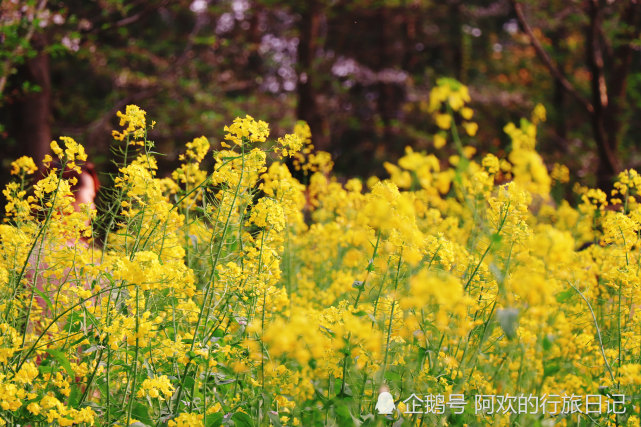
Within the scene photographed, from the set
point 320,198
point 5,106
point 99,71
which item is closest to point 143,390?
point 320,198

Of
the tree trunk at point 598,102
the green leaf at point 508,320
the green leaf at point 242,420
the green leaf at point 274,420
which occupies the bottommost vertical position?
the tree trunk at point 598,102

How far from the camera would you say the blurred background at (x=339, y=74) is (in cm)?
834

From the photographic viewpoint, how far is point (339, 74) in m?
15.5

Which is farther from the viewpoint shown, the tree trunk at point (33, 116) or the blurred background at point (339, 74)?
the blurred background at point (339, 74)

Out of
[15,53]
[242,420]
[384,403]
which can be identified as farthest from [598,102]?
[15,53]

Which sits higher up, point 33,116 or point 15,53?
point 15,53

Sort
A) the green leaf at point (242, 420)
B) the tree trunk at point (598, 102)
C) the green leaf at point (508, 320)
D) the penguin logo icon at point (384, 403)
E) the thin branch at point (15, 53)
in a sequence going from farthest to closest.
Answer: the tree trunk at point (598, 102), the thin branch at point (15, 53), the green leaf at point (242, 420), the penguin logo icon at point (384, 403), the green leaf at point (508, 320)

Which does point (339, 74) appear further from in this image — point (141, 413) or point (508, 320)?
point (508, 320)

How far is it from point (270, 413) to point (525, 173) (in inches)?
51.3

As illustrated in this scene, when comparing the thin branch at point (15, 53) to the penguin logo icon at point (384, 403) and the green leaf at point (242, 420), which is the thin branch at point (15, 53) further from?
the penguin logo icon at point (384, 403)

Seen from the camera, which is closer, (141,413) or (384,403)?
(384,403)

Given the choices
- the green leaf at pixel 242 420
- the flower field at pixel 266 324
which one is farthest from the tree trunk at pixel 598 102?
the green leaf at pixel 242 420

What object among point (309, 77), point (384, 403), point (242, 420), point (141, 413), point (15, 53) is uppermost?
point (384, 403)

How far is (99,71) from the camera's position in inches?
490
